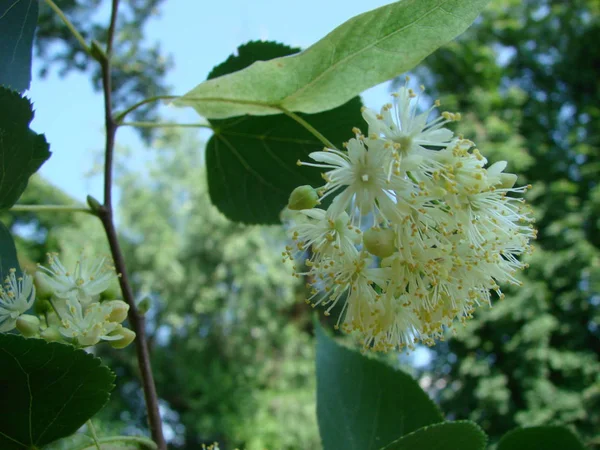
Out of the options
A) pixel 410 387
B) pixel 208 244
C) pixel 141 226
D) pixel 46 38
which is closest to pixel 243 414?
pixel 208 244

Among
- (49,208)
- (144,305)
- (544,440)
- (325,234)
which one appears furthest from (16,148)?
(544,440)

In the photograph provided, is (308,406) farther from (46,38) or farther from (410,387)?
(410,387)

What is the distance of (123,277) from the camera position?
567 mm

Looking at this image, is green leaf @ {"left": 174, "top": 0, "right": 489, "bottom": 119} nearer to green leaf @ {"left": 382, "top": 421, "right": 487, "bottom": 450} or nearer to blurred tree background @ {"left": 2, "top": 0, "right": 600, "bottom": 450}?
green leaf @ {"left": 382, "top": 421, "right": 487, "bottom": 450}

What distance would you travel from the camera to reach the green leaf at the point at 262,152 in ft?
2.18

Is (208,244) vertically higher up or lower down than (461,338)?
higher up

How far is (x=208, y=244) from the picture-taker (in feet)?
30.2

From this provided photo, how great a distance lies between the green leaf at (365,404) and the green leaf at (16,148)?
375 mm

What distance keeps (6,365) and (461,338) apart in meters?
7.65

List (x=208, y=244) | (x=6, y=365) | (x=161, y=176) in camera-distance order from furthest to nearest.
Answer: (x=161, y=176), (x=208, y=244), (x=6, y=365)

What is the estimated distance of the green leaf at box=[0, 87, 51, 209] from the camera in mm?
516

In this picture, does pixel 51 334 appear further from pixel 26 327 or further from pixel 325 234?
pixel 325 234

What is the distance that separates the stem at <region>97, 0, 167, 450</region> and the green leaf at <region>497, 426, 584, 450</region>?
1.11 ft

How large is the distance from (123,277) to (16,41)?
283mm
